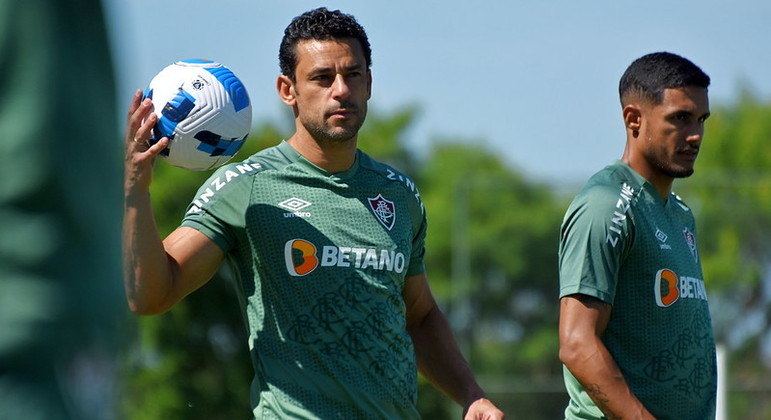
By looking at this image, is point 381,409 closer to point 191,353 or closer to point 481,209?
point 481,209

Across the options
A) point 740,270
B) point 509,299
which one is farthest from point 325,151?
point 509,299

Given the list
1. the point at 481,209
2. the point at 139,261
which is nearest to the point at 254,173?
the point at 139,261

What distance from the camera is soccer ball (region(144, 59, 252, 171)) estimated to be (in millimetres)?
4207

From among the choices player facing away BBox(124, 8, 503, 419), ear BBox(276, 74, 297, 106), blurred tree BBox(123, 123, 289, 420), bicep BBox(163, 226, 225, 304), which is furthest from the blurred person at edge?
blurred tree BBox(123, 123, 289, 420)

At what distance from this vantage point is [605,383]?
4.64 m

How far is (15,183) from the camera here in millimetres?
1408

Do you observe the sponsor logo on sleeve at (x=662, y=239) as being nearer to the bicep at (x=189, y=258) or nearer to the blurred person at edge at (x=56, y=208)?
the bicep at (x=189, y=258)

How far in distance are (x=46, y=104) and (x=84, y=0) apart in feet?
0.50

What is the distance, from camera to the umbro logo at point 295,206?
4516 millimetres

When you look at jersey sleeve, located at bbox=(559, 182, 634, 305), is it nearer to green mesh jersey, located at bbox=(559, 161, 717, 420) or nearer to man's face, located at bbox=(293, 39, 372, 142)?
green mesh jersey, located at bbox=(559, 161, 717, 420)

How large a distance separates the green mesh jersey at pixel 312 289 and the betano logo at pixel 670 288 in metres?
1.06

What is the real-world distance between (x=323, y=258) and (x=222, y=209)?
0.41 m

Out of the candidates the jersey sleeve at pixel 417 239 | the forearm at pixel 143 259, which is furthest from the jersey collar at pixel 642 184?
the forearm at pixel 143 259

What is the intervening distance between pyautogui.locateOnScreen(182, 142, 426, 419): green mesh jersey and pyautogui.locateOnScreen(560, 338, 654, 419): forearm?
2.16ft
